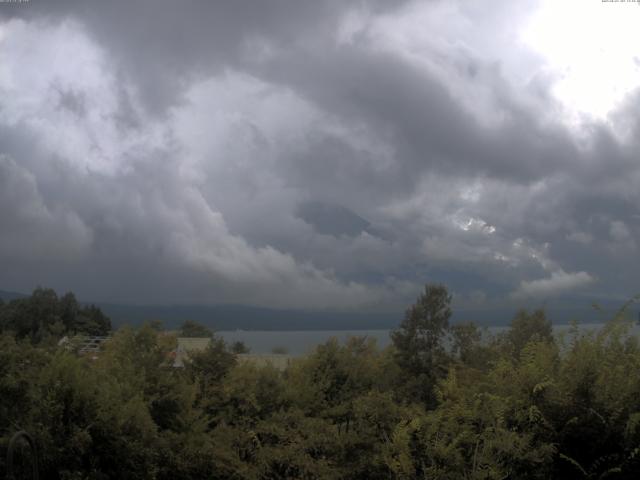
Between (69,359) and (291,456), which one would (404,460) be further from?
(69,359)

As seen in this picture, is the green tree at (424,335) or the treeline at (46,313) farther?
the treeline at (46,313)

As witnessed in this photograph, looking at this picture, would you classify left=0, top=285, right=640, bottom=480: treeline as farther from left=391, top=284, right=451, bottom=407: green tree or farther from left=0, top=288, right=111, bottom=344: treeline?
left=0, top=288, right=111, bottom=344: treeline

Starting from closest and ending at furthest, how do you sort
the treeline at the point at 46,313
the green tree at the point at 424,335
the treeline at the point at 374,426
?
the treeline at the point at 374,426 < the green tree at the point at 424,335 < the treeline at the point at 46,313

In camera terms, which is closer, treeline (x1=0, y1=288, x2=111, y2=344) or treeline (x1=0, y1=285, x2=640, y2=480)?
treeline (x1=0, y1=285, x2=640, y2=480)

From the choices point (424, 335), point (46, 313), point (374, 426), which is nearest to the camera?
point (374, 426)

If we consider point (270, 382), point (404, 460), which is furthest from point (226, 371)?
point (404, 460)

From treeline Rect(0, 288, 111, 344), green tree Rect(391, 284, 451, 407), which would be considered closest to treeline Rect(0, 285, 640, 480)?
green tree Rect(391, 284, 451, 407)

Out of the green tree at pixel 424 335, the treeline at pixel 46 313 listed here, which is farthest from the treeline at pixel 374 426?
the treeline at pixel 46 313

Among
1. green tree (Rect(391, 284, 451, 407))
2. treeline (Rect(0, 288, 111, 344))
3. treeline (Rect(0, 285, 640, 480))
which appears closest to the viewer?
treeline (Rect(0, 285, 640, 480))

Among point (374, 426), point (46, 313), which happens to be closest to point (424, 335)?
point (374, 426)

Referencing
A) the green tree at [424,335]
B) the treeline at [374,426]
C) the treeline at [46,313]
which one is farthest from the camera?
the treeline at [46,313]

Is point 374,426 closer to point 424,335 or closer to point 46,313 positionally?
point 424,335

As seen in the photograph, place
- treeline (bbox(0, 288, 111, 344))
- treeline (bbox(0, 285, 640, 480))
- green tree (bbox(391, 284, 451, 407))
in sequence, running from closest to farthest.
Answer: treeline (bbox(0, 285, 640, 480)) < green tree (bbox(391, 284, 451, 407)) < treeline (bbox(0, 288, 111, 344))

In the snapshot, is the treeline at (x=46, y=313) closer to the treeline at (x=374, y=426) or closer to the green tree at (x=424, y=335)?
the green tree at (x=424, y=335)
